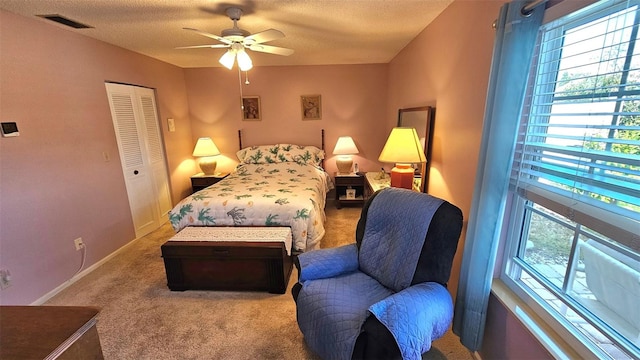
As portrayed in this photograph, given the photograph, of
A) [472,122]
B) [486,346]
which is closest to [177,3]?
[472,122]

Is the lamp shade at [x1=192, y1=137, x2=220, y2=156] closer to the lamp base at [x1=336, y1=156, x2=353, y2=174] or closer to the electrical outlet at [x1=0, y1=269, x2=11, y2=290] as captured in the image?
the lamp base at [x1=336, y1=156, x2=353, y2=174]

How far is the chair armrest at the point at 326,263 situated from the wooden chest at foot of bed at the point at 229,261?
0.51m

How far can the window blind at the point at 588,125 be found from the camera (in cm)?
86

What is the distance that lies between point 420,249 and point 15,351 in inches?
65.8

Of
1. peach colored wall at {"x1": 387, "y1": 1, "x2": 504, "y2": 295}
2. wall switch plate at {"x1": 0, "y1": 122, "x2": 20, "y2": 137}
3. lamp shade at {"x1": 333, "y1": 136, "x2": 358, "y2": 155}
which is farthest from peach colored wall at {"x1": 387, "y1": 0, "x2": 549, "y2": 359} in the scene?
wall switch plate at {"x1": 0, "y1": 122, "x2": 20, "y2": 137}

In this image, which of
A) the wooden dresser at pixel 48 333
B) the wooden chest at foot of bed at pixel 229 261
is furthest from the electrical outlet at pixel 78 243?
the wooden dresser at pixel 48 333

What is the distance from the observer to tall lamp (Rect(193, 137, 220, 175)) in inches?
165

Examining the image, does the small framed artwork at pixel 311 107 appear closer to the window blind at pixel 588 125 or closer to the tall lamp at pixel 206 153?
the tall lamp at pixel 206 153

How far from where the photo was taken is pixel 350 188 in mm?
4301

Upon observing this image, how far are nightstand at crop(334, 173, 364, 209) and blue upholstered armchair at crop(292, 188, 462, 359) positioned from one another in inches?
86.2

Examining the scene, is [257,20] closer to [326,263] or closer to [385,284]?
[326,263]

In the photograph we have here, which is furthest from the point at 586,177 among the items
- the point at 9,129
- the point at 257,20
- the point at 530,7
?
the point at 9,129

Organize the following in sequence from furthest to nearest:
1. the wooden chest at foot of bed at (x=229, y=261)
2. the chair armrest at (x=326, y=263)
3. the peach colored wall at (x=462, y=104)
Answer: the wooden chest at foot of bed at (x=229, y=261)
the chair armrest at (x=326, y=263)
the peach colored wall at (x=462, y=104)

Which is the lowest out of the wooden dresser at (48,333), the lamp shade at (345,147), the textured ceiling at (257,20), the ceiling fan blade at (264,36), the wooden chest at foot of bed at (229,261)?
the wooden chest at foot of bed at (229,261)
